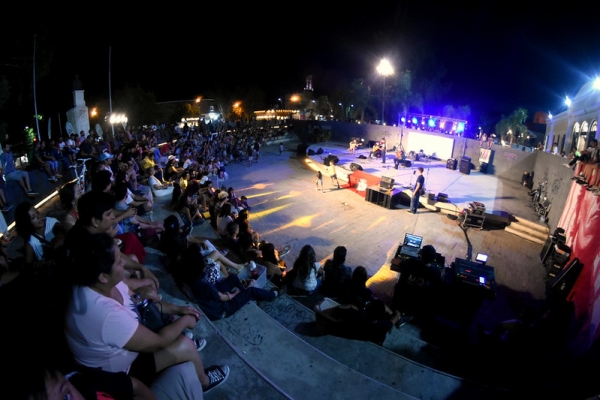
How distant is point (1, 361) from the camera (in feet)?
4.85

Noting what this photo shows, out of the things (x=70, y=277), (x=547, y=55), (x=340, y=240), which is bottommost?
(x=340, y=240)

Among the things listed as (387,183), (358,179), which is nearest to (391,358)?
(387,183)

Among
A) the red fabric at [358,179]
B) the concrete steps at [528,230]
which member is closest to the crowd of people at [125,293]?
the concrete steps at [528,230]

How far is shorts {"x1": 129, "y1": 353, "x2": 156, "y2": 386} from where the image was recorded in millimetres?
2352

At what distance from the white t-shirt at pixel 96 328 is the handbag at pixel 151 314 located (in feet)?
2.72

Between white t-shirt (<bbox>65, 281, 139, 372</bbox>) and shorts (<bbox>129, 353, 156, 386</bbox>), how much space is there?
21 cm

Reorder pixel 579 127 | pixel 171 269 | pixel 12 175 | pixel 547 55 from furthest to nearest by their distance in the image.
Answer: pixel 547 55 → pixel 579 127 → pixel 12 175 → pixel 171 269

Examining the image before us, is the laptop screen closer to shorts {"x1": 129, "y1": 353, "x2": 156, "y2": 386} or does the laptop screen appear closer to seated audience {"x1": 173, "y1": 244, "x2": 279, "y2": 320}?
seated audience {"x1": 173, "y1": 244, "x2": 279, "y2": 320}

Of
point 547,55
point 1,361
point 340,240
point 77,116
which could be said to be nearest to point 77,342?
point 1,361

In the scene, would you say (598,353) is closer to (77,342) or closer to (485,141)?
(77,342)

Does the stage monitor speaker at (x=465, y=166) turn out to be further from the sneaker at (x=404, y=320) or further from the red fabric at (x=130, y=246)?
the red fabric at (x=130, y=246)

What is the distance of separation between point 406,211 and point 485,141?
1042 cm

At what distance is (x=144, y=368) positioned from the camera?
7.77ft

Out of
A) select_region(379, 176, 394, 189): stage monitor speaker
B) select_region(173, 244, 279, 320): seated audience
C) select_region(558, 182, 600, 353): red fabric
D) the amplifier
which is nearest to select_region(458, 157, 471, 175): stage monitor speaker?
select_region(379, 176, 394, 189): stage monitor speaker
